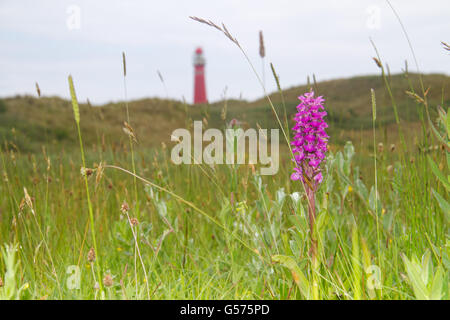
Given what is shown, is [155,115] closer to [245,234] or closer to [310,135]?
[245,234]

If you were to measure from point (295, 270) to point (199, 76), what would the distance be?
39071mm

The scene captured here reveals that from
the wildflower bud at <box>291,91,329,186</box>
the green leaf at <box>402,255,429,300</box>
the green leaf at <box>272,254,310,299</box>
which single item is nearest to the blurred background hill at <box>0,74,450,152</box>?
the wildflower bud at <box>291,91,329,186</box>

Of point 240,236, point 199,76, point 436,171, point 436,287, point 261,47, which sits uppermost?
point 199,76

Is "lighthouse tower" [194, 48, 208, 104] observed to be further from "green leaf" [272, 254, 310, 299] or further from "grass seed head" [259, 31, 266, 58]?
"green leaf" [272, 254, 310, 299]

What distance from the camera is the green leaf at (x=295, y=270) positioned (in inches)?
57.9

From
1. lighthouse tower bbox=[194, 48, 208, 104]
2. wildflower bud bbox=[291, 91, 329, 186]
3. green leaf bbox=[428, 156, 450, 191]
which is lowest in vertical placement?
green leaf bbox=[428, 156, 450, 191]

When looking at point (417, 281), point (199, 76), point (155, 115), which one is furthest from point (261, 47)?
point (199, 76)

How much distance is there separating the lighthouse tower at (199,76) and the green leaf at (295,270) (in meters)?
37.9

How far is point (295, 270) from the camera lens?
1.54m

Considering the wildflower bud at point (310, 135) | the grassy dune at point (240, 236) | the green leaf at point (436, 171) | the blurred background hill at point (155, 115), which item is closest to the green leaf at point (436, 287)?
the grassy dune at point (240, 236)

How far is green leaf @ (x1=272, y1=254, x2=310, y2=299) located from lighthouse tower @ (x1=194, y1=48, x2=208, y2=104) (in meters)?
37.9

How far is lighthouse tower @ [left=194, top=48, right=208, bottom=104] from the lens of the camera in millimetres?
38969

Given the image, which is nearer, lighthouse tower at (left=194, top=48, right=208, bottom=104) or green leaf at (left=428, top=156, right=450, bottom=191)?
green leaf at (left=428, top=156, right=450, bottom=191)
